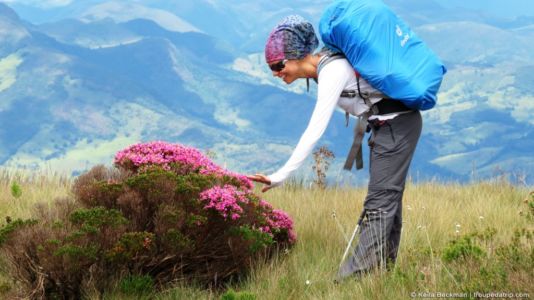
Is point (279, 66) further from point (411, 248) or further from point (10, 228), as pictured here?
point (10, 228)

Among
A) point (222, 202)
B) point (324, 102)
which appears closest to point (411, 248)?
point (222, 202)

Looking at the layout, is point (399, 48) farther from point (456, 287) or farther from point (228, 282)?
point (228, 282)

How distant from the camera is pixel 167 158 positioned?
7398mm

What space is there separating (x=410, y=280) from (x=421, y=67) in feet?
4.86

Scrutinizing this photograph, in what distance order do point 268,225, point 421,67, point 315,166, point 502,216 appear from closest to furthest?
point 421,67 → point 268,225 → point 502,216 → point 315,166

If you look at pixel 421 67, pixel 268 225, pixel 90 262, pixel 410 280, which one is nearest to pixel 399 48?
pixel 421 67

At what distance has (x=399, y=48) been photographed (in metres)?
5.63

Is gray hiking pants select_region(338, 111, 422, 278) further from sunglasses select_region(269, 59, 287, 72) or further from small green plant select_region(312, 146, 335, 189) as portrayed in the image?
small green plant select_region(312, 146, 335, 189)

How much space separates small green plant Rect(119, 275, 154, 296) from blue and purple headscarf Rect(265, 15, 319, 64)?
6.33 ft

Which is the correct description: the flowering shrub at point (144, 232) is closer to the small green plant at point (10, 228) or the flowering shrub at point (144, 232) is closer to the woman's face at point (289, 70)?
the small green plant at point (10, 228)

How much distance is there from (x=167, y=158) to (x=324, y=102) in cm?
236

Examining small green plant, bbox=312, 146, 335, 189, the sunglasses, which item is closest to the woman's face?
the sunglasses

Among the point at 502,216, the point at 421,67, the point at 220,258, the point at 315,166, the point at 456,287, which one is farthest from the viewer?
the point at 315,166

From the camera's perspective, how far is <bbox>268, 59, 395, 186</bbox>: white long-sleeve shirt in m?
5.41
